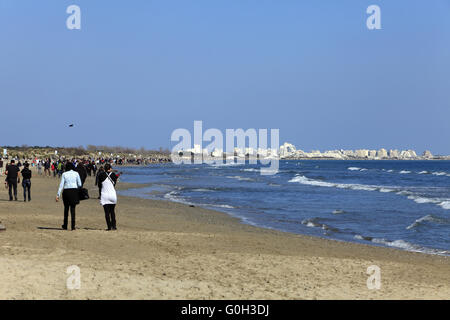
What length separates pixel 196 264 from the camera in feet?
28.7

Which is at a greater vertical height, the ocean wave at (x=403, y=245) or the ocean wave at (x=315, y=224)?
the ocean wave at (x=403, y=245)

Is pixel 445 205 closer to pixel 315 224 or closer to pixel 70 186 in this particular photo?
pixel 315 224

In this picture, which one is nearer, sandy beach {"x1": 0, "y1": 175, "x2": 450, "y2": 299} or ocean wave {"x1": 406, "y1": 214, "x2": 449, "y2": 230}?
sandy beach {"x1": 0, "y1": 175, "x2": 450, "y2": 299}

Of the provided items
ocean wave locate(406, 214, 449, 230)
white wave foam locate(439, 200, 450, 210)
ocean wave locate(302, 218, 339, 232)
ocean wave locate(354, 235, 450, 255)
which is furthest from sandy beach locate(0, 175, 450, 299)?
white wave foam locate(439, 200, 450, 210)

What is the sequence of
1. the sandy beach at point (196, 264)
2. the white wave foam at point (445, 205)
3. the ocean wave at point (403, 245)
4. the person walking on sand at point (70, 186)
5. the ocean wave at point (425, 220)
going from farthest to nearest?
1. the white wave foam at point (445, 205)
2. the ocean wave at point (425, 220)
3. the ocean wave at point (403, 245)
4. the person walking on sand at point (70, 186)
5. the sandy beach at point (196, 264)

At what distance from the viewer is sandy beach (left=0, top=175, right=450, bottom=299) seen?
6.82 meters

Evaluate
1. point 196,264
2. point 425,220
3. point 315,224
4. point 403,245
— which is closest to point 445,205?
point 425,220

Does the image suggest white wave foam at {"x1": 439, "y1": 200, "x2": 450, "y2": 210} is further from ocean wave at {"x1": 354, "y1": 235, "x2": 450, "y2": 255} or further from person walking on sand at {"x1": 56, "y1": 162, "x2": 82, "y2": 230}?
person walking on sand at {"x1": 56, "y1": 162, "x2": 82, "y2": 230}

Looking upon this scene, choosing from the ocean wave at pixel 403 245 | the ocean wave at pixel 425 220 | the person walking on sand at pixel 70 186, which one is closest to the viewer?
the person walking on sand at pixel 70 186

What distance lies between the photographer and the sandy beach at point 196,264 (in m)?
6.82

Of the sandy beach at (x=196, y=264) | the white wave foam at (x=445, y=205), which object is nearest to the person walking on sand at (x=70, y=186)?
the sandy beach at (x=196, y=264)

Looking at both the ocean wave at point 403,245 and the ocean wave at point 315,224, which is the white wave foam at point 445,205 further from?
the ocean wave at point 403,245

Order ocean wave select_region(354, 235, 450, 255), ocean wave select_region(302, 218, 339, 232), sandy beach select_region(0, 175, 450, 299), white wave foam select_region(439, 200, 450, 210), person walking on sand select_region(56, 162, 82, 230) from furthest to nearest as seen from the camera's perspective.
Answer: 1. white wave foam select_region(439, 200, 450, 210)
2. ocean wave select_region(302, 218, 339, 232)
3. ocean wave select_region(354, 235, 450, 255)
4. person walking on sand select_region(56, 162, 82, 230)
5. sandy beach select_region(0, 175, 450, 299)
